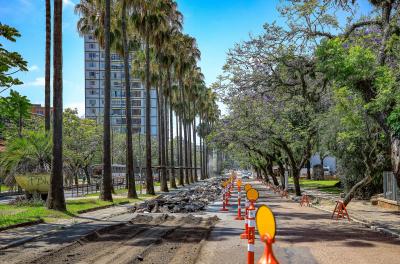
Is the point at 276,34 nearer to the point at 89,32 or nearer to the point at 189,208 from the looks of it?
the point at 189,208

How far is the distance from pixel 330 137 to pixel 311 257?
19966 millimetres

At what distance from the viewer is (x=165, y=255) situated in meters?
11.0

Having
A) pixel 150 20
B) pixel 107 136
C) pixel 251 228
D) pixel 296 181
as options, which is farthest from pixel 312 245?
pixel 150 20

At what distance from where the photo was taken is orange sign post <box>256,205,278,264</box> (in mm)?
4968

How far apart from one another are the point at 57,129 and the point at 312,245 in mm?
13583

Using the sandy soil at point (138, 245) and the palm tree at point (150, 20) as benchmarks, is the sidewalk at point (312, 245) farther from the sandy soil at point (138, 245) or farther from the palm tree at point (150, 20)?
the palm tree at point (150, 20)

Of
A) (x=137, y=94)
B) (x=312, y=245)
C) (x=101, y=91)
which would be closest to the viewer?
(x=312, y=245)

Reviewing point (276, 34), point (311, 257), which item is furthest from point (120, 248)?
point (276, 34)

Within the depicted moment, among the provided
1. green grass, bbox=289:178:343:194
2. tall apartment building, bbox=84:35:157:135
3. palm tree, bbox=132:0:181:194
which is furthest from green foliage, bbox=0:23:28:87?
tall apartment building, bbox=84:35:157:135

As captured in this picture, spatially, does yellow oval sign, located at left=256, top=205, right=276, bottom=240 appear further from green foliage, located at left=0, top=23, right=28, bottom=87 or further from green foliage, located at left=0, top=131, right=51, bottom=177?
green foliage, located at left=0, top=131, right=51, bottom=177

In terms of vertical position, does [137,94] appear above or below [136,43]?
above

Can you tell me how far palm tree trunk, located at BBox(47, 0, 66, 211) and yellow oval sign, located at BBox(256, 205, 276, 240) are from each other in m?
18.3

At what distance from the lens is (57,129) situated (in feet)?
74.2

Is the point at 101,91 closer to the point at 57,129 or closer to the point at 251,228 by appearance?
the point at 57,129
